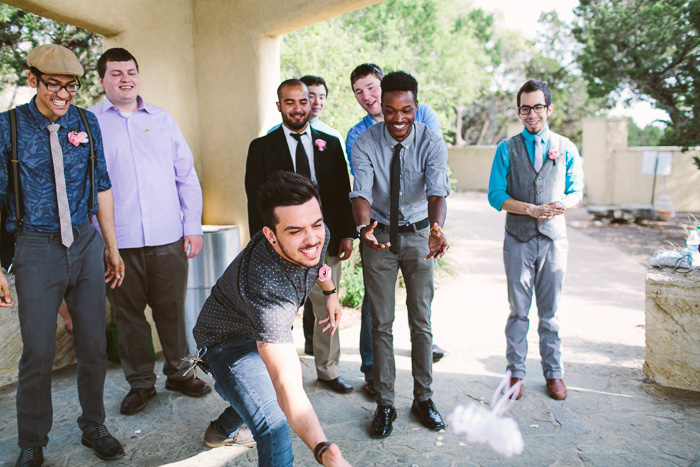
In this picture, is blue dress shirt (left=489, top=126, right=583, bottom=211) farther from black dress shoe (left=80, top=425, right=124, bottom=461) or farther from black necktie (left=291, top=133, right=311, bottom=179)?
black dress shoe (left=80, top=425, right=124, bottom=461)

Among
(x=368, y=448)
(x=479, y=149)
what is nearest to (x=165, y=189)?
(x=368, y=448)

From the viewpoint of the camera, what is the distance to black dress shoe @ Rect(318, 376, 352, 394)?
378 cm

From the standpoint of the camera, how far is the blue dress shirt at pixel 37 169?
274 cm

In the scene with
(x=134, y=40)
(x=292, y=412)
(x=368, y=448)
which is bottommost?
(x=368, y=448)

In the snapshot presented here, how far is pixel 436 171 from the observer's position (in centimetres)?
316

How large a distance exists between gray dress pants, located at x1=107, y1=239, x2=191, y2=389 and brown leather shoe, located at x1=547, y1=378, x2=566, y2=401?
2483mm

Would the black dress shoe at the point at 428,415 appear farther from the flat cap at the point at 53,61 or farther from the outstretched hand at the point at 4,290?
the flat cap at the point at 53,61

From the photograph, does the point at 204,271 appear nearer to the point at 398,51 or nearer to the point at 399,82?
the point at 399,82

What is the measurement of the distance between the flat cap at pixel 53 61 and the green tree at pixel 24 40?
226cm

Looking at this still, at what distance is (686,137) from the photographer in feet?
29.3

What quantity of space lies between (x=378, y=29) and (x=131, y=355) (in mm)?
12973

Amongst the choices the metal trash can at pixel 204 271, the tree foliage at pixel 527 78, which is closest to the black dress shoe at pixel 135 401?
the metal trash can at pixel 204 271

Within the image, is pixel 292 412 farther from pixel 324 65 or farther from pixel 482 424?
pixel 324 65

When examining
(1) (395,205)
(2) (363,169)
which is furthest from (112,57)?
(1) (395,205)
